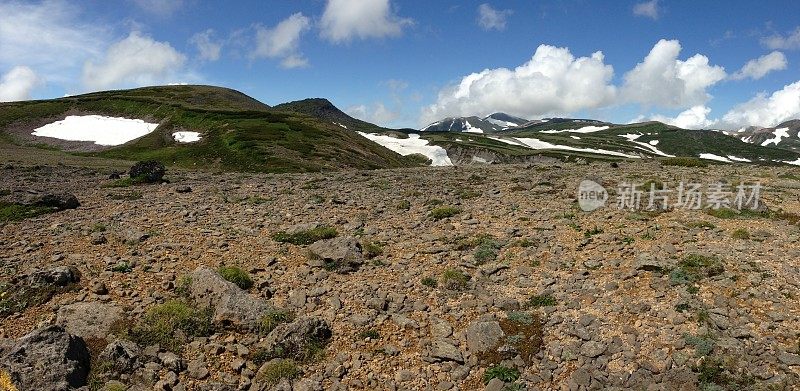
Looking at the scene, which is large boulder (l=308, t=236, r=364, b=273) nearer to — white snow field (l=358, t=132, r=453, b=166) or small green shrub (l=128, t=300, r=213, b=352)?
small green shrub (l=128, t=300, r=213, b=352)

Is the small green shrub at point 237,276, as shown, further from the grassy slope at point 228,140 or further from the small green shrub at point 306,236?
the grassy slope at point 228,140

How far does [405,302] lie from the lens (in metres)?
15.7

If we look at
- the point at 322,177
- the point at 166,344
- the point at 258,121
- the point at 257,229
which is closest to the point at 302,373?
the point at 166,344

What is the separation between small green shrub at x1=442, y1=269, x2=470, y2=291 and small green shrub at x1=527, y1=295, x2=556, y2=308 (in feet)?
7.79

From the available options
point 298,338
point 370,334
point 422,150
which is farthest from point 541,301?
point 422,150

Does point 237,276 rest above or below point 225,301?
above

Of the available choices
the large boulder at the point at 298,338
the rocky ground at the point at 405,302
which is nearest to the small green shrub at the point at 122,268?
the rocky ground at the point at 405,302

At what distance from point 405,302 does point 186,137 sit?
3120 inches

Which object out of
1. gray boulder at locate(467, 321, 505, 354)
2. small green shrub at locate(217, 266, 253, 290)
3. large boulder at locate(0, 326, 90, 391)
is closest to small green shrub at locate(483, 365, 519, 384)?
gray boulder at locate(467, 321, 505, 354)

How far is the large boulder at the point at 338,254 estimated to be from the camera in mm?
18219

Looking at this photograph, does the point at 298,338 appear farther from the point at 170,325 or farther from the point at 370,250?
the point at 370,250

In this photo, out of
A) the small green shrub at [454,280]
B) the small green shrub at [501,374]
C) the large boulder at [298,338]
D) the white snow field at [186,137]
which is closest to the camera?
the small green shrub at [501,374]

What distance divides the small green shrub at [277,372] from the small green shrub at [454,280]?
633 centimetres

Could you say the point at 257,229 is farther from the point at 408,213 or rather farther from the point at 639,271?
the point at 639,271
